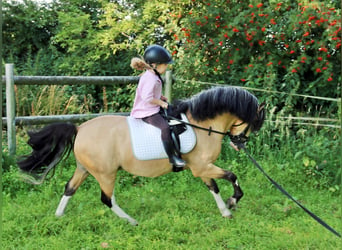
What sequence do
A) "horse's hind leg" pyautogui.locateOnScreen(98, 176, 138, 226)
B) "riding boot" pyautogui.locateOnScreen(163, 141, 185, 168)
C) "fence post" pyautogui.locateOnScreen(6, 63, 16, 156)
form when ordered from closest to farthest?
"riding boot" pyautogui.locateOnScreen(163, 141, 185, 168)
"horse's hind leg" pyautogui.locateOnScreen(98, 176, 138, 226)
"fence post" pyautogui.locateOnScreen(6, 63, 16, 156)

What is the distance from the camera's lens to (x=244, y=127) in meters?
4.36

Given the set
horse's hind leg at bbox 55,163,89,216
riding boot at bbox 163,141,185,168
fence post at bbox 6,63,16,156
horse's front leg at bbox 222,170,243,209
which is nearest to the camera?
riding boot at bbox 163,141,185,168

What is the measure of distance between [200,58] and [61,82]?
260 cm

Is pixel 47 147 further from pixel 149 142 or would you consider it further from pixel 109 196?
pixel 149 142

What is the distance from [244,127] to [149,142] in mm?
1116

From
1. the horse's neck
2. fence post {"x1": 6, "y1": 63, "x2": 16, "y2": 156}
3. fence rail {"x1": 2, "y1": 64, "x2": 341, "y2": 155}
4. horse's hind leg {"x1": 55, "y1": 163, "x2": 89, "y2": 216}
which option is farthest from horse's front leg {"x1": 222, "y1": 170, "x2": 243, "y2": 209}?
fence post {"x1": 6, "y1": 63, "x2": 16, "y2": 156}

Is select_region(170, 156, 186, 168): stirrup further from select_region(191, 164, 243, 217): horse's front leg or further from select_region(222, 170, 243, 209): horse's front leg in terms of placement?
select_region(222, 170, 243, 209): horse's front leg

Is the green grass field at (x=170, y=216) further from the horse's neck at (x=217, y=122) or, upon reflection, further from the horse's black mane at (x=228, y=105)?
the horse's black mane at (x=228, y=105)

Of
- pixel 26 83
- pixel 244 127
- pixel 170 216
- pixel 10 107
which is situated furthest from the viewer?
pixel 26 83

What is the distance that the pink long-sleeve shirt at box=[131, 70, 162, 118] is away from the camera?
404 cm

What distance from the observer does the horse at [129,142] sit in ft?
13.7

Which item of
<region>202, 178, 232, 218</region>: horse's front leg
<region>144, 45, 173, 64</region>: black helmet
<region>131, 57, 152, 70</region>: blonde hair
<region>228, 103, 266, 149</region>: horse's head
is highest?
<region>144, 45, 173, 64</region>: black helmet

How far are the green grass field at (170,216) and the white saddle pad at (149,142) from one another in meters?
0.80

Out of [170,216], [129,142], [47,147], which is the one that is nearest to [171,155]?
[129,142]
